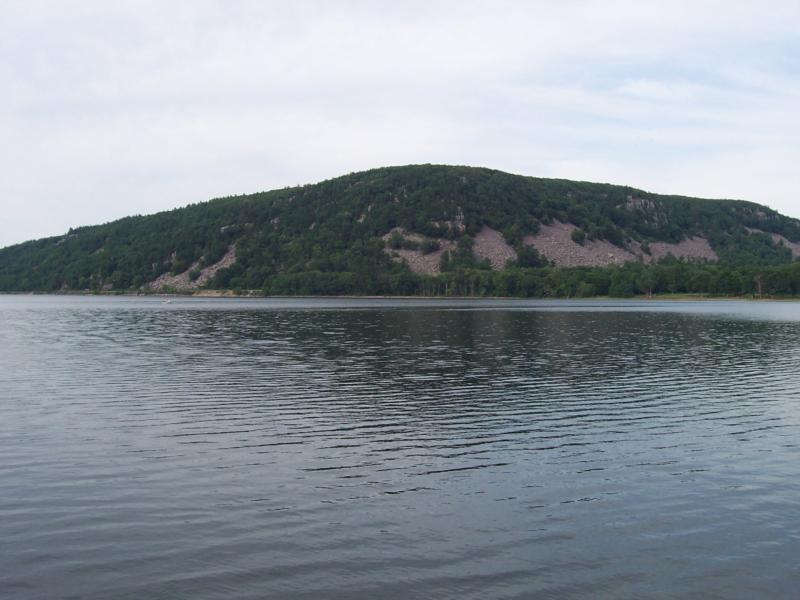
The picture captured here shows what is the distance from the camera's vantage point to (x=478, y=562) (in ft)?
59.3

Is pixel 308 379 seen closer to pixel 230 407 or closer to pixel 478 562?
pixel 230 407

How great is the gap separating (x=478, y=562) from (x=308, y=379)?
35.0 metres

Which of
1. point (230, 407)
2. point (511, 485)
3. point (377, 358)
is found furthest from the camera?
point (377, 358)

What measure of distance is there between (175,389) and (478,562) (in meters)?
32.9

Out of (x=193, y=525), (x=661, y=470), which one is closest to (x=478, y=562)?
(x=193, y=525)

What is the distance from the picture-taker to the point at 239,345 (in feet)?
266

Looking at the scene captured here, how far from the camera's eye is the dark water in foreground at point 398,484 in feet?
56.9

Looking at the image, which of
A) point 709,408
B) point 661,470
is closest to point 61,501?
point 661,470

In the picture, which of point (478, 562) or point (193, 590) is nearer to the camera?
point (193, 590)

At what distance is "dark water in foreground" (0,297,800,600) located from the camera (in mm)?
17344

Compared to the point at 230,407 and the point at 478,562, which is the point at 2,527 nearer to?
the point at 478,562

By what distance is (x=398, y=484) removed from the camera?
81.6 ft

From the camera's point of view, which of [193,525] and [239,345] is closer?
[193,525]

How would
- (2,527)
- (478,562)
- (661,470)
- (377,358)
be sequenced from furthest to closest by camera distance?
1. (377,358)
2. (661,470)
3. (2,527)
4. (478,562)
